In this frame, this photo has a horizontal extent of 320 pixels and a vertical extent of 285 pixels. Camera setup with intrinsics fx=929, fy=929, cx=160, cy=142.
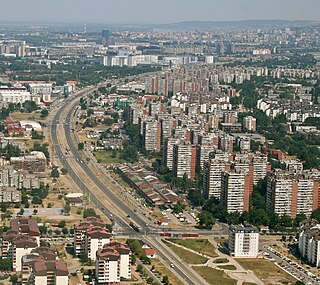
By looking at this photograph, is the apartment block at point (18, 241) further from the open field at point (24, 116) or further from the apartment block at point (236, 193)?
the open field at point (24, 116)

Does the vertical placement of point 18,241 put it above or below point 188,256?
above

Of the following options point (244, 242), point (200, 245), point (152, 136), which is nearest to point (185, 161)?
point (152, 136)

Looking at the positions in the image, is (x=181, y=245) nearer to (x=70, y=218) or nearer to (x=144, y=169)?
(x=70, y=218)

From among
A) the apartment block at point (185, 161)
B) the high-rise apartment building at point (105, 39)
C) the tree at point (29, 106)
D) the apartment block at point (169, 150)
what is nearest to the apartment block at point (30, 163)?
the apartment block at point (169, 150)

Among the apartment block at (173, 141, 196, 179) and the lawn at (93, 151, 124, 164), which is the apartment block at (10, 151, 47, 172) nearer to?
the lawn at (93, 151, 124, 164)

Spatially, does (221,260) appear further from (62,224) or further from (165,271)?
(62,224)

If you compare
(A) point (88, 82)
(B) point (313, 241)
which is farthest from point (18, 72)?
(B) point (313, 241)
